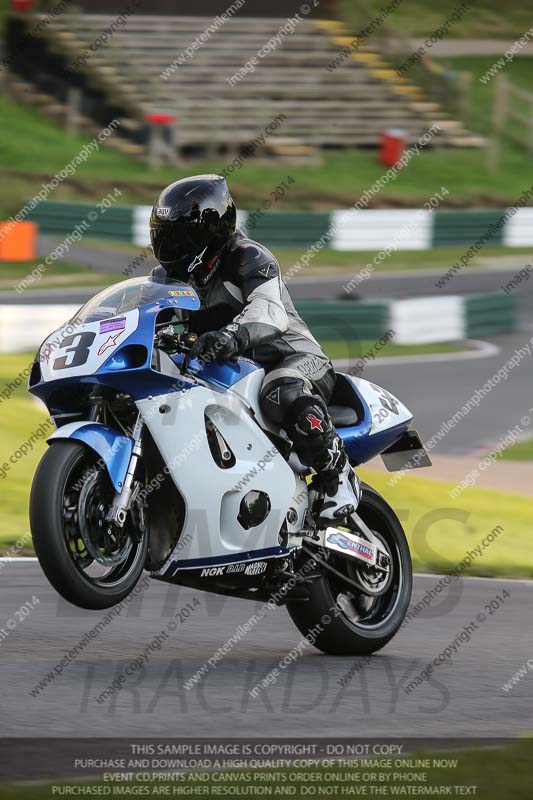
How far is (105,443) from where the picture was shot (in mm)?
4961

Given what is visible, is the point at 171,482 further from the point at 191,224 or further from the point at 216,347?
the point at 191,224

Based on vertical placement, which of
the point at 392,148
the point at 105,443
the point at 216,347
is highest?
the point at 216,347

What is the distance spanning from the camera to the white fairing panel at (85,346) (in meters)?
5.02

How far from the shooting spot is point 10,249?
2142cm

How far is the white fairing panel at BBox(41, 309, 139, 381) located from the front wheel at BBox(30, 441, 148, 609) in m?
0.27

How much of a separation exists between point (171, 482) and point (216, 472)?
186 millimetres

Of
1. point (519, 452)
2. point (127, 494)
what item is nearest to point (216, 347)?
point (127, 494)

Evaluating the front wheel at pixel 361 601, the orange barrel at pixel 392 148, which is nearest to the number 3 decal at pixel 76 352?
the front wheel at pixel 361 601

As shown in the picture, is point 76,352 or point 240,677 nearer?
point 76,352

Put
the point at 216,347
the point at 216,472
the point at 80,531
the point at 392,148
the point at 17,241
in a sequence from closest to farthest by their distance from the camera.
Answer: the point at 80,531
the point at 216,347
the point at 216,472
the point at 17,241
the point at 392,148

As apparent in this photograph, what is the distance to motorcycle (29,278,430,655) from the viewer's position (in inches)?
194

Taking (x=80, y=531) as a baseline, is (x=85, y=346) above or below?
above

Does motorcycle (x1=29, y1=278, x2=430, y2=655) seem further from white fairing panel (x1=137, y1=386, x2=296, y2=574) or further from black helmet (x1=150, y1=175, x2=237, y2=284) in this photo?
black helmet (x1=150, y1=175, x2=237, y2=284)

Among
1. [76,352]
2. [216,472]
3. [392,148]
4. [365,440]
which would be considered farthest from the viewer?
[392,148]
